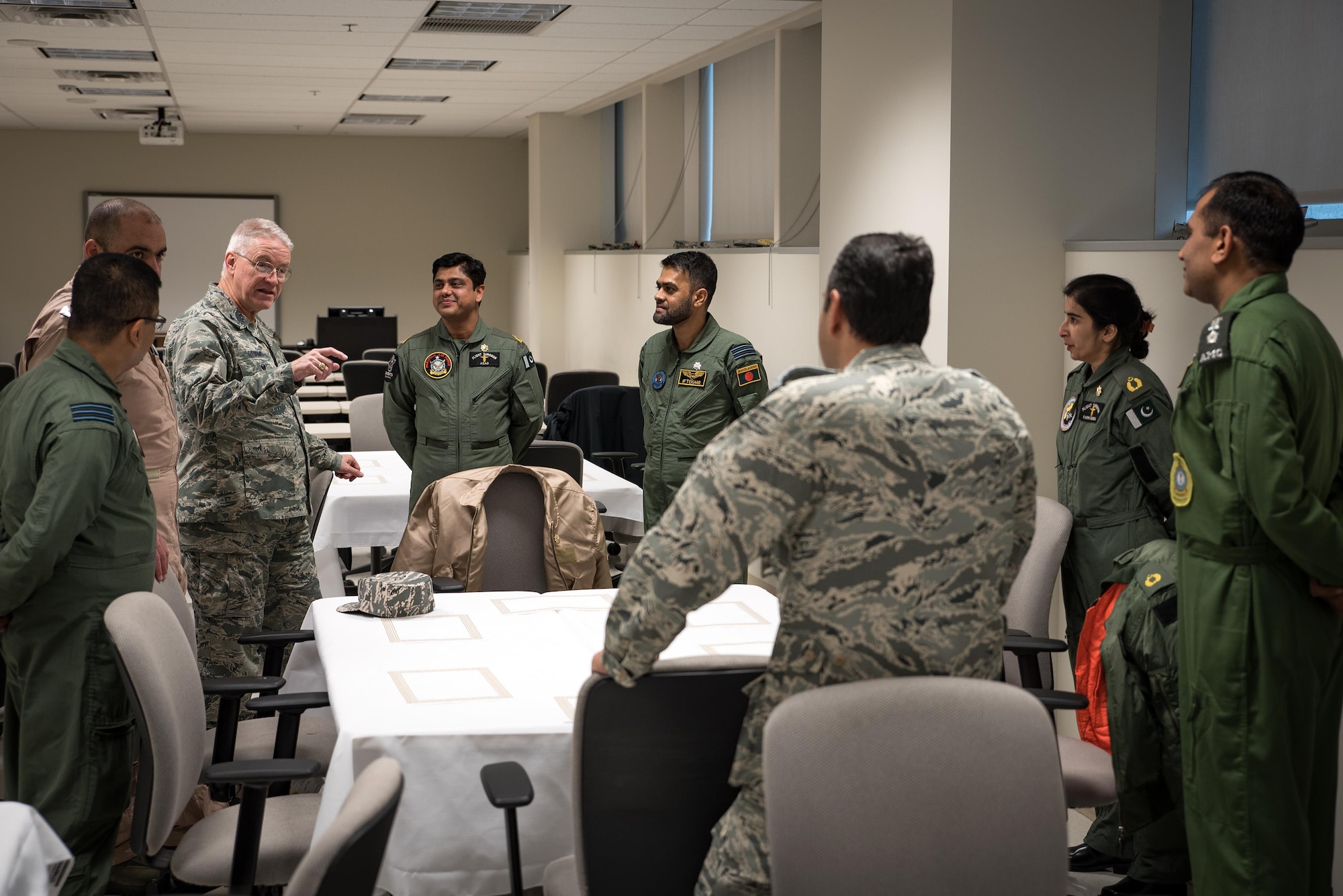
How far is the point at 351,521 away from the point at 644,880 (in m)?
3.25

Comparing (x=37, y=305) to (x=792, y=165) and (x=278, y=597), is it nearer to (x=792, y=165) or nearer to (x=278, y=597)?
(x=792, y=165)

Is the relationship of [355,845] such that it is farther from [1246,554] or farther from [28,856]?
[1246,554]

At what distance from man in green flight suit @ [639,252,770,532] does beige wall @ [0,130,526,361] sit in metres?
10.7

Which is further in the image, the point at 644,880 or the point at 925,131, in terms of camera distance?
the point at 925,131

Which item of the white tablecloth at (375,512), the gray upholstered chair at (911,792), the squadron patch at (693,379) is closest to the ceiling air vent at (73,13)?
the white tablecloth at (375,512)

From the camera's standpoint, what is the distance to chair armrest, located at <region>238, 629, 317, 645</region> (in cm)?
294

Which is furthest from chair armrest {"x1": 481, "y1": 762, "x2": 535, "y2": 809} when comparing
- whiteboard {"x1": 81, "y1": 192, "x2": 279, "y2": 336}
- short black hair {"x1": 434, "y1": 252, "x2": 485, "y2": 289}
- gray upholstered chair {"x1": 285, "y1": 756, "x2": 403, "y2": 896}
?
whiteboard {"x1": 81, "y1": 192, "x2": 279, "y2": 336}

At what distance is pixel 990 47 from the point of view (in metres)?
4.38

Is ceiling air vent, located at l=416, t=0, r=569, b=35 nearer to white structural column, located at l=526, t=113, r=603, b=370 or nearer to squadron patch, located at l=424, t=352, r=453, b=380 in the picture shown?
squadron patch, located at l=424, t=352, r=453, b=380

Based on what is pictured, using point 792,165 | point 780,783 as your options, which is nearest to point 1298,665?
point 780,783

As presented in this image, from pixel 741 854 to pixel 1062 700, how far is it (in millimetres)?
1081

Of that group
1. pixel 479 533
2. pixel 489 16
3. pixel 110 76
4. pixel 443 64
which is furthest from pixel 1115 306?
pixel 110 76

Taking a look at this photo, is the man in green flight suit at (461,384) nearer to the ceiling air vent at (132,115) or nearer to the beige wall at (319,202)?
the ceiling air vent at (132,115)

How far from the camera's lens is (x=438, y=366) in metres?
4.41
